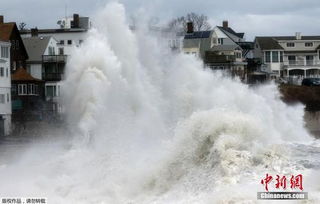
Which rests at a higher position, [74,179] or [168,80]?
[168,80]

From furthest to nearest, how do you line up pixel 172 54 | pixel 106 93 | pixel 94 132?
pixel 172 54, pixel 106 93, pixel 94 132

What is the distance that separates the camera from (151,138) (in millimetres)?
36531

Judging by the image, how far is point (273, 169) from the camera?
73.7ft

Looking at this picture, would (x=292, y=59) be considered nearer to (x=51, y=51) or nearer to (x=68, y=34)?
(x=68, y=34)

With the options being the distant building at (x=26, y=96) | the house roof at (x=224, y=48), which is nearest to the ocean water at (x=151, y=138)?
the distant building at (x=26, y=96)

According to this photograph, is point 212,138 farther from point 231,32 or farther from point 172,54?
point 231,32

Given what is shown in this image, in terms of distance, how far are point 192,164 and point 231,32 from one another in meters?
84.9

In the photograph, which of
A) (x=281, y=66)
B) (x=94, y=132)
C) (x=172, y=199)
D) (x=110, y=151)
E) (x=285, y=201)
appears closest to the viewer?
(x=285, y=201)

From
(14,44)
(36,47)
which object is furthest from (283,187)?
(36,47)

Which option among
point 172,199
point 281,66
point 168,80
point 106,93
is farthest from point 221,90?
point 281,66

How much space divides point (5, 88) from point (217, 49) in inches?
1513

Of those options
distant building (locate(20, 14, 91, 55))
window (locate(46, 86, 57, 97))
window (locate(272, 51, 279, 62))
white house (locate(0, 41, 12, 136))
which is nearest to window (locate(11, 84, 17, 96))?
white house (locate(0, 41, 12, 136))

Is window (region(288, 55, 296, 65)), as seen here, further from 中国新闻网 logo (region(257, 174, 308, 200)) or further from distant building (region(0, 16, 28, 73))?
中国新闻网 logo (region(257, 174, 308, 200))

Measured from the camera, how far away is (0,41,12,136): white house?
189ft
